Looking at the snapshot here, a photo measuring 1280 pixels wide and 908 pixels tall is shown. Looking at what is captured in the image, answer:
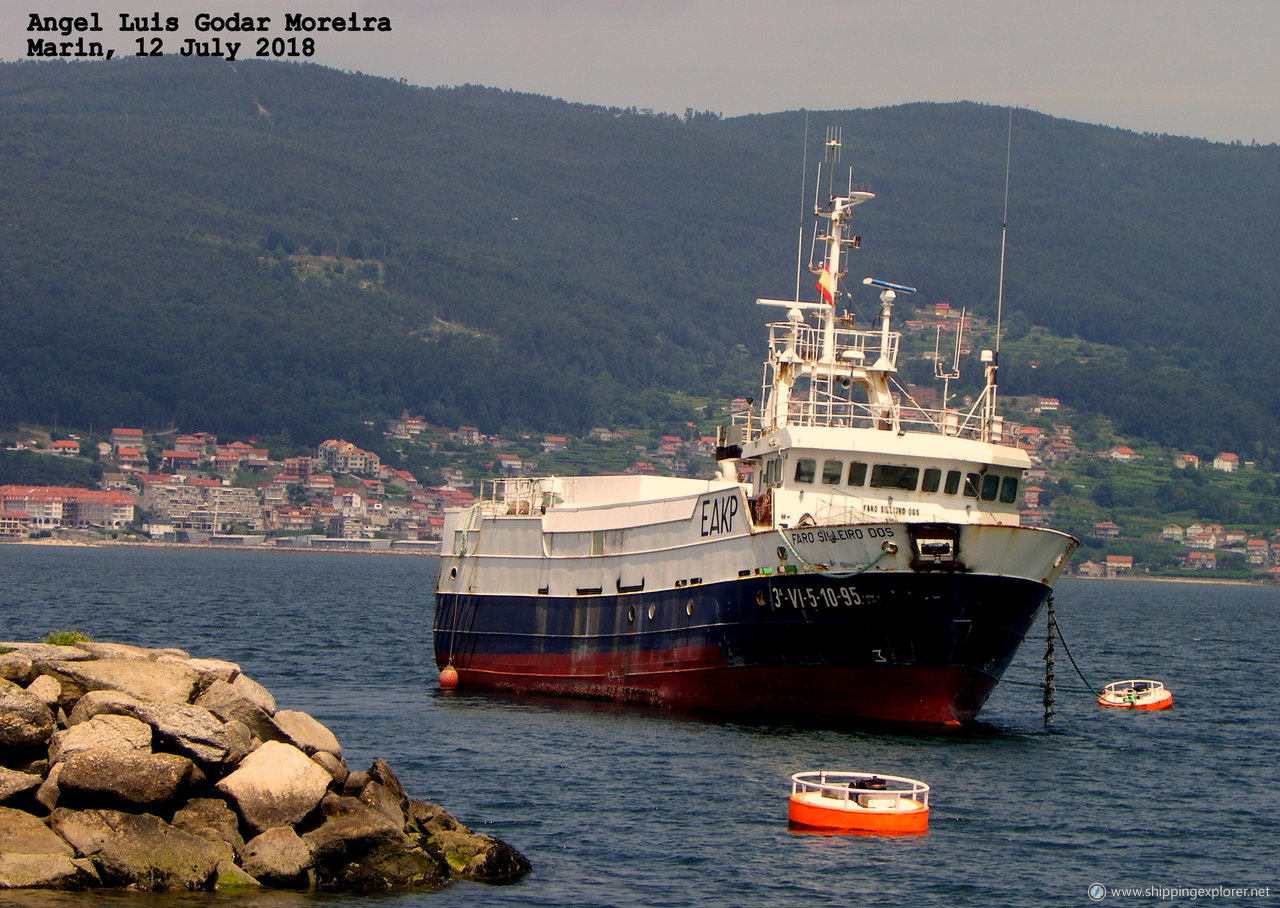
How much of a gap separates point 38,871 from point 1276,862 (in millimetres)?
20507

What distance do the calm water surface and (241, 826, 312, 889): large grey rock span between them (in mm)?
579

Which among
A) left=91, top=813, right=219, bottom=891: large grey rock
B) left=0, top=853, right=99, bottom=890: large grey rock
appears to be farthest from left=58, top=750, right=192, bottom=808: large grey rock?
left=0, top=853, right=99, bottom=890: large grey rock

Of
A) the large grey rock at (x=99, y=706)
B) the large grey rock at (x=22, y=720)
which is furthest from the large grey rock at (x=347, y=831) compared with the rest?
the large grey rock at (x=22, y=720)

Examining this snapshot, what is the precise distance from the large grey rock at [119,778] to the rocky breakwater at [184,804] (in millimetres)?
20

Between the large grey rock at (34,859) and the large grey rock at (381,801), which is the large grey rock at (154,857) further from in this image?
the large grey rock at (381,801)

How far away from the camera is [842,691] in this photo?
1767 inches

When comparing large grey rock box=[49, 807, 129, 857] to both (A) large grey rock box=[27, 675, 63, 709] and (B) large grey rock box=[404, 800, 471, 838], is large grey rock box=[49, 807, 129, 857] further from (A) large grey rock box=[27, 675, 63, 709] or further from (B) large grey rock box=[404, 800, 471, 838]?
(B) large grey rock box=[404, 800, 471, 838]

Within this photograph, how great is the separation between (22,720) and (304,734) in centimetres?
482

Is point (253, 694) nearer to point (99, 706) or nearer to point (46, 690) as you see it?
point (99, 706)

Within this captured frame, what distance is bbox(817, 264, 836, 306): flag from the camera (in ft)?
170

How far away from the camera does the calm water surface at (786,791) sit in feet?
100.0

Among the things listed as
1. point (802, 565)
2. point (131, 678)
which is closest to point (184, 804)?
point (131, 678)

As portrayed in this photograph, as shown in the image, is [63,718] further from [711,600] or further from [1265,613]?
[1265,613]

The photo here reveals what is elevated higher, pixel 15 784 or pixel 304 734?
pixel 304 734
